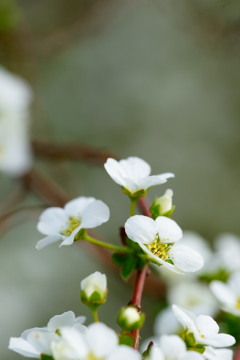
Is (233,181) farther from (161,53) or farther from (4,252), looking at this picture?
(4,252)

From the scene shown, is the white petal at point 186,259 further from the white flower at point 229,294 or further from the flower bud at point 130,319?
the white flower at point 229,294

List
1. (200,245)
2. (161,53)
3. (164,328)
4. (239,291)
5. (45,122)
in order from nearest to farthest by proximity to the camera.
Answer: (239,291) < (164,328) < (200,245) < (45,122) < (161,53)

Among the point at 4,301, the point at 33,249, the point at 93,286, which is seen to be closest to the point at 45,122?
the point at 33,249

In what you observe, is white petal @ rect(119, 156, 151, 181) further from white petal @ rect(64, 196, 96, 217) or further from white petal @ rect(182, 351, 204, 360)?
white petal @ rect(182, 351, 204, 360)

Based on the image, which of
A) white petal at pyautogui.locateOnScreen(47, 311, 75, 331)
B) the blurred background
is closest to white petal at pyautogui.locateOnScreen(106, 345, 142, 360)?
white petal at pyautogui.locateOnScreen(47, 311, 75, 331)

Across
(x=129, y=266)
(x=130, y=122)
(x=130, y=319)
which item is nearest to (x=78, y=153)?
(x=129, y=266)
